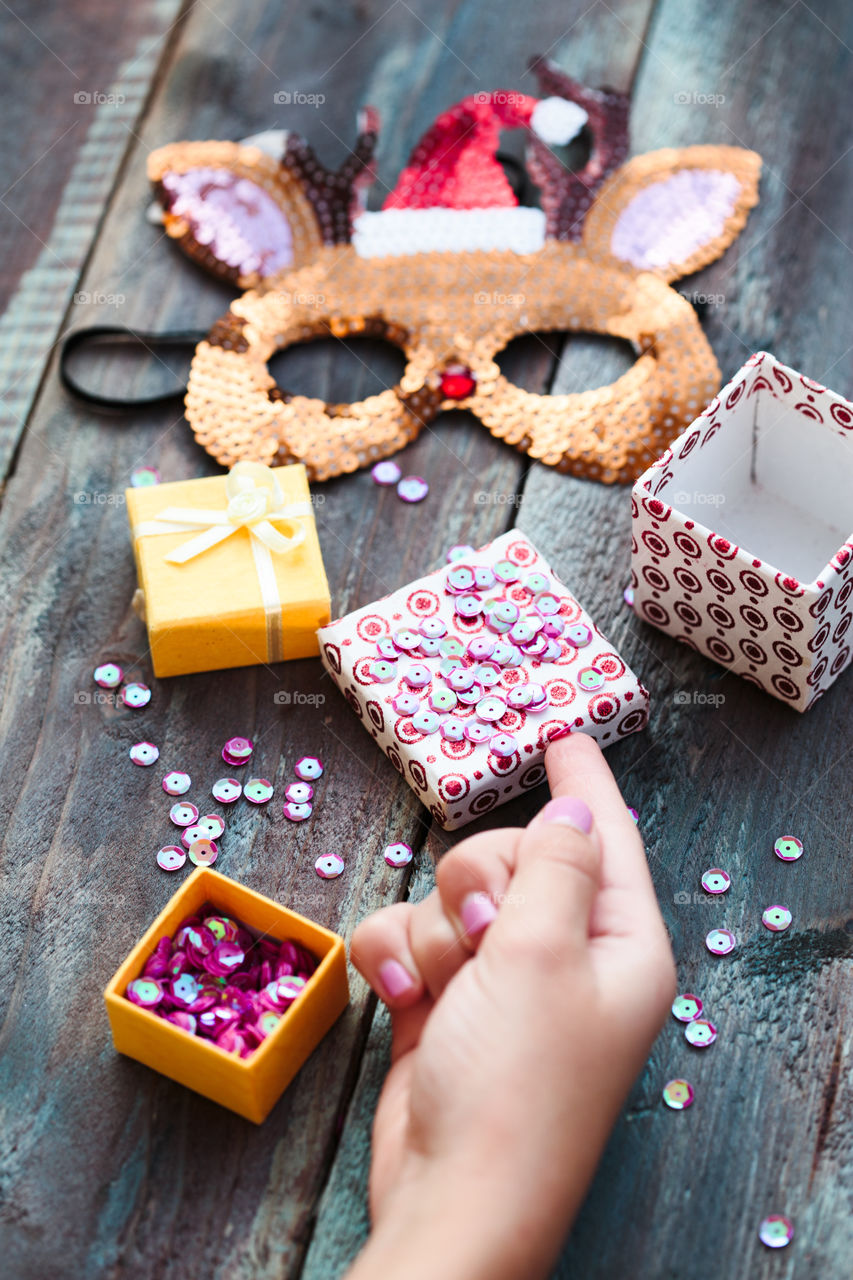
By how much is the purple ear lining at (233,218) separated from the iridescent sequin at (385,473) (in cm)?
30

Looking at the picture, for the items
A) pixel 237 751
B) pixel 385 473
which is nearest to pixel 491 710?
pixel 237 751

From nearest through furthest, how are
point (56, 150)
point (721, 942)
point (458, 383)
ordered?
point (721, 942) < point (458, 383) < point (56, 150)

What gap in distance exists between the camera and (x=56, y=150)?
174 cm

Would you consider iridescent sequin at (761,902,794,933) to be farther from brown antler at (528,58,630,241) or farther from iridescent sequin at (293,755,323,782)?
brown antler at (528,58,630,241)

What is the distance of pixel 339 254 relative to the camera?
1589 millimetres

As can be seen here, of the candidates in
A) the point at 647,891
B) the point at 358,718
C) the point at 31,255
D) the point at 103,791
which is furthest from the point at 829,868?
the point at 31,255

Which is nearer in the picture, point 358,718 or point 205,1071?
point 205,1071

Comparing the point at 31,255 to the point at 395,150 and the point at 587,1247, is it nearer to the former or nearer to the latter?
the point at 395,150

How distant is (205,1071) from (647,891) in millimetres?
393

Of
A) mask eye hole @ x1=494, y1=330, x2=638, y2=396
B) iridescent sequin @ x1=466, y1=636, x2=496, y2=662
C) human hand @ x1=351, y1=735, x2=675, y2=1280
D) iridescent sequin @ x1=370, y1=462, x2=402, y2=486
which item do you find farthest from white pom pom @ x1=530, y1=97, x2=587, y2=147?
human hand @ x1=351, y1=735, x2=675, y2=1280

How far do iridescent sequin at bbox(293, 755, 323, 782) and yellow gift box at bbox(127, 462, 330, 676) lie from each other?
12 centimetres

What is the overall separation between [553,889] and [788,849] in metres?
0.31

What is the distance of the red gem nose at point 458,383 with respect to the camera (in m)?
1.52

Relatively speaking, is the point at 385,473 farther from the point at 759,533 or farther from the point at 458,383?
the point at 759,533
